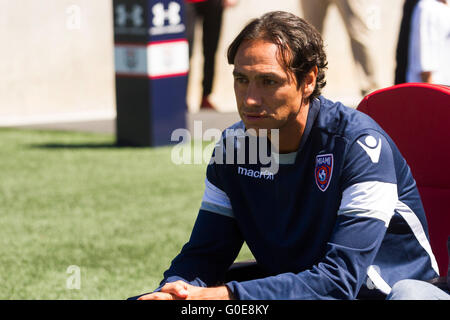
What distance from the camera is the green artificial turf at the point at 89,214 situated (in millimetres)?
5362

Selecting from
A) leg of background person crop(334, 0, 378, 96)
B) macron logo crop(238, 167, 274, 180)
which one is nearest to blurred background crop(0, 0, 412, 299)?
leg of background person crop(334, 0, 378, 96)

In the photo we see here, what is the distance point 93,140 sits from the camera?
9.64m

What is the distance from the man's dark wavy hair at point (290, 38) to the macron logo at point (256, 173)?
30 centimetres

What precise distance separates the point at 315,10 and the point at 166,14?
2.02m

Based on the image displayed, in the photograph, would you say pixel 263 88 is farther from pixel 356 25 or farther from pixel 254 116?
pixel 356 25

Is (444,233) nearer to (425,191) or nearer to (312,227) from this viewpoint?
(425,191)

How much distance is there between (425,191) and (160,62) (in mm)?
5956

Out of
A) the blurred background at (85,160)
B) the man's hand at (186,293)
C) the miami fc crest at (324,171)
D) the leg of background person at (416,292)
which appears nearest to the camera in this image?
the leg of background person at (416,292)

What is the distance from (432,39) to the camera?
6.20 meters

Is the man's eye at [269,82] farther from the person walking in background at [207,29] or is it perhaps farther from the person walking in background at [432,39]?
the person walking in background at [207,29]

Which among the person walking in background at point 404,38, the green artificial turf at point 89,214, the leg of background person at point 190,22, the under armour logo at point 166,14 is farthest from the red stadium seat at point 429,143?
the leg of background person at point 190,22

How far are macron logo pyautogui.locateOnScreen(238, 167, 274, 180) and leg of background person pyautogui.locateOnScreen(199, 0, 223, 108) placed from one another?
26.3 feet

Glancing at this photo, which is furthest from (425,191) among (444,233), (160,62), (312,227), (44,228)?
(160,62)

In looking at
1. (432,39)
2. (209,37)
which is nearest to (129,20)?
(209,37)
